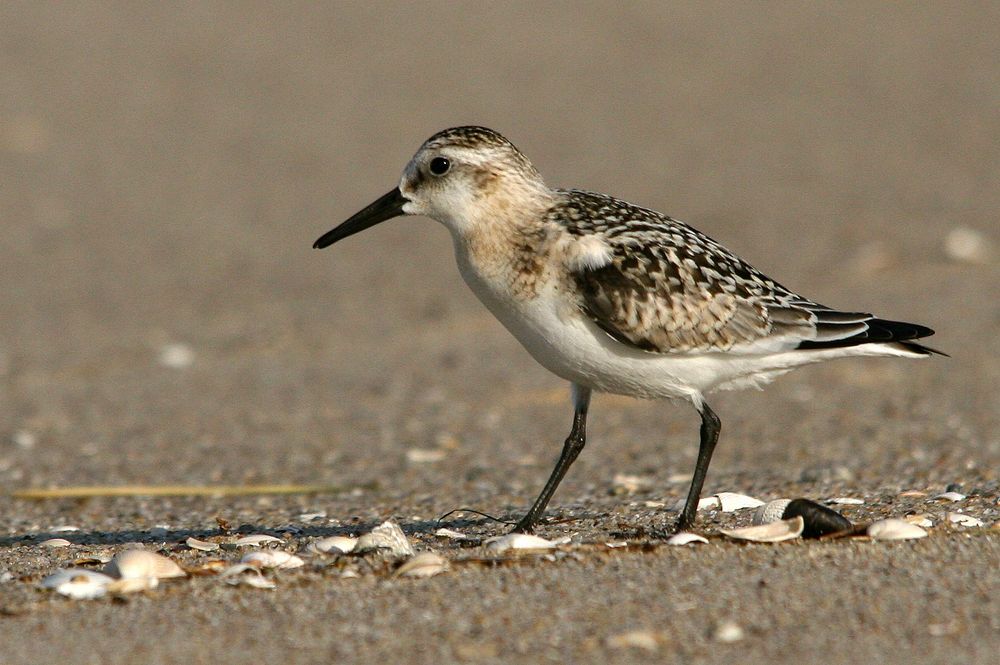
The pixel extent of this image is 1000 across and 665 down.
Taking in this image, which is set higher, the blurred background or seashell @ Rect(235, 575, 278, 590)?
the blurred background

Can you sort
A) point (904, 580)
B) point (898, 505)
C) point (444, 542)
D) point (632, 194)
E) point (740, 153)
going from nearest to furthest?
point (904, 580) < point (444, 542) < point (898, 505) < point (632, 194) < point (740, 153)

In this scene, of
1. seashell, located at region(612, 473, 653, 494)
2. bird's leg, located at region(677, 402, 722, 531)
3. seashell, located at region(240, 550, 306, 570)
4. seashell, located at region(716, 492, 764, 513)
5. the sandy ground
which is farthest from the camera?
seashell, located at region(612, 473, 653, 494)

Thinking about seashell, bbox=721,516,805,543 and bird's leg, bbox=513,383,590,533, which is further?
bird's leg, bbox=513,383,590,533

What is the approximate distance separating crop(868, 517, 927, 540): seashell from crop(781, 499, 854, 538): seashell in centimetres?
9

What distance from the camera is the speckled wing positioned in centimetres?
537

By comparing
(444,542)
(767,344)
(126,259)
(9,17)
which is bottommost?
(444,542)

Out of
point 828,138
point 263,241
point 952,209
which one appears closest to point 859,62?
point 828,138

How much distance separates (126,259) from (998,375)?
24.2 ft

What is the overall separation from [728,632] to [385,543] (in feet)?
4.51

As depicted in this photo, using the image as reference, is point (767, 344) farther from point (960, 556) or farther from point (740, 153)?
point (740, 153)

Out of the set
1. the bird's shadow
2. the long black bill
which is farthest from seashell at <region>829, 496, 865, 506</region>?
the long black bill

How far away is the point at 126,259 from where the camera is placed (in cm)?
1265

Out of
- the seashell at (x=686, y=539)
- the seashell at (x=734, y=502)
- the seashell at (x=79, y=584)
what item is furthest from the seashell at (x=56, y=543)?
the seashell at (x=734, y=502)

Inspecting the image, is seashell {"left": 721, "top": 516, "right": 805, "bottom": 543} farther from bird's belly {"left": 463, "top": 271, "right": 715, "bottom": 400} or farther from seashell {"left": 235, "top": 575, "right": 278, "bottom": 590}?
seashell {"left": 235, "top": 575, "right": 278, "bottom": 590}
